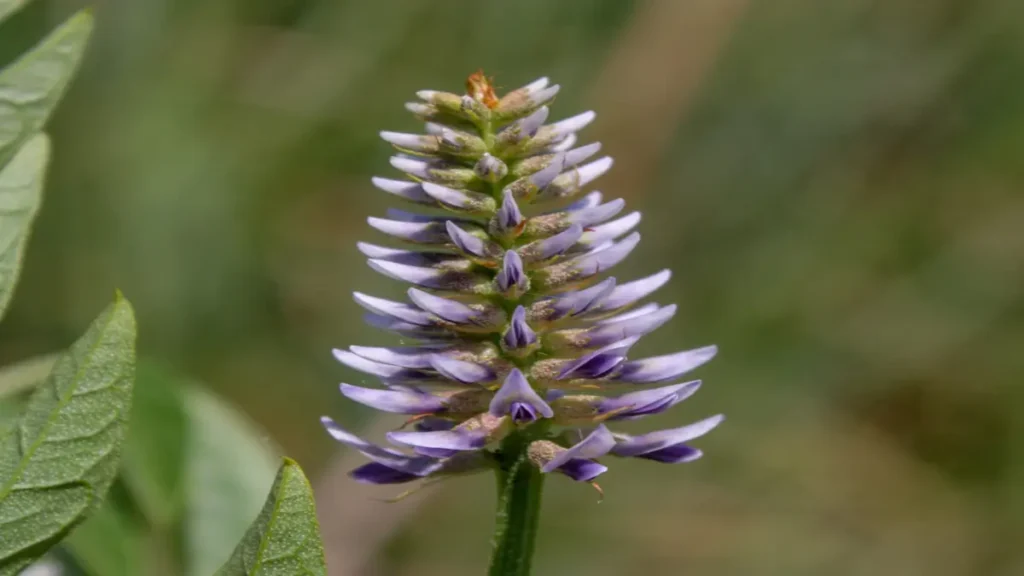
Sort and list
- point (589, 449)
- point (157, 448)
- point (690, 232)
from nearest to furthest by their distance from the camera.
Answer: point (589, 449) → point (157, 448) → point (690, 232)

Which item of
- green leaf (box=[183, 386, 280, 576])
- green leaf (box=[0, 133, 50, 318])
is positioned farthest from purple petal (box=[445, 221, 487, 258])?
green leaf (box=[183, 386, 280, 576])

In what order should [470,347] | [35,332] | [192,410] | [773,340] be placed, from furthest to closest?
[773,340] → [35,332] → [192,410] → [470,347]

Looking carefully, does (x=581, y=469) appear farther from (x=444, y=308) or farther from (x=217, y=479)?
(x=217, y=479)

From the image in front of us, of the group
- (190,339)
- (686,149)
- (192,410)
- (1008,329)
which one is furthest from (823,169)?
(192,410)

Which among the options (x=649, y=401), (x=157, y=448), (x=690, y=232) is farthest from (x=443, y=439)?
(x=690, y=232)

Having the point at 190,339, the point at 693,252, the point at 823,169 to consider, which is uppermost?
the point at 823,169

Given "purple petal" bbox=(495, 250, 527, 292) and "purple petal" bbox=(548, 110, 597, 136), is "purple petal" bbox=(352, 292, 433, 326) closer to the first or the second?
"purple petal" bbox=(495, 250, 527, 292)

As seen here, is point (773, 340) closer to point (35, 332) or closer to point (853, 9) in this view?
point (853, 9)
